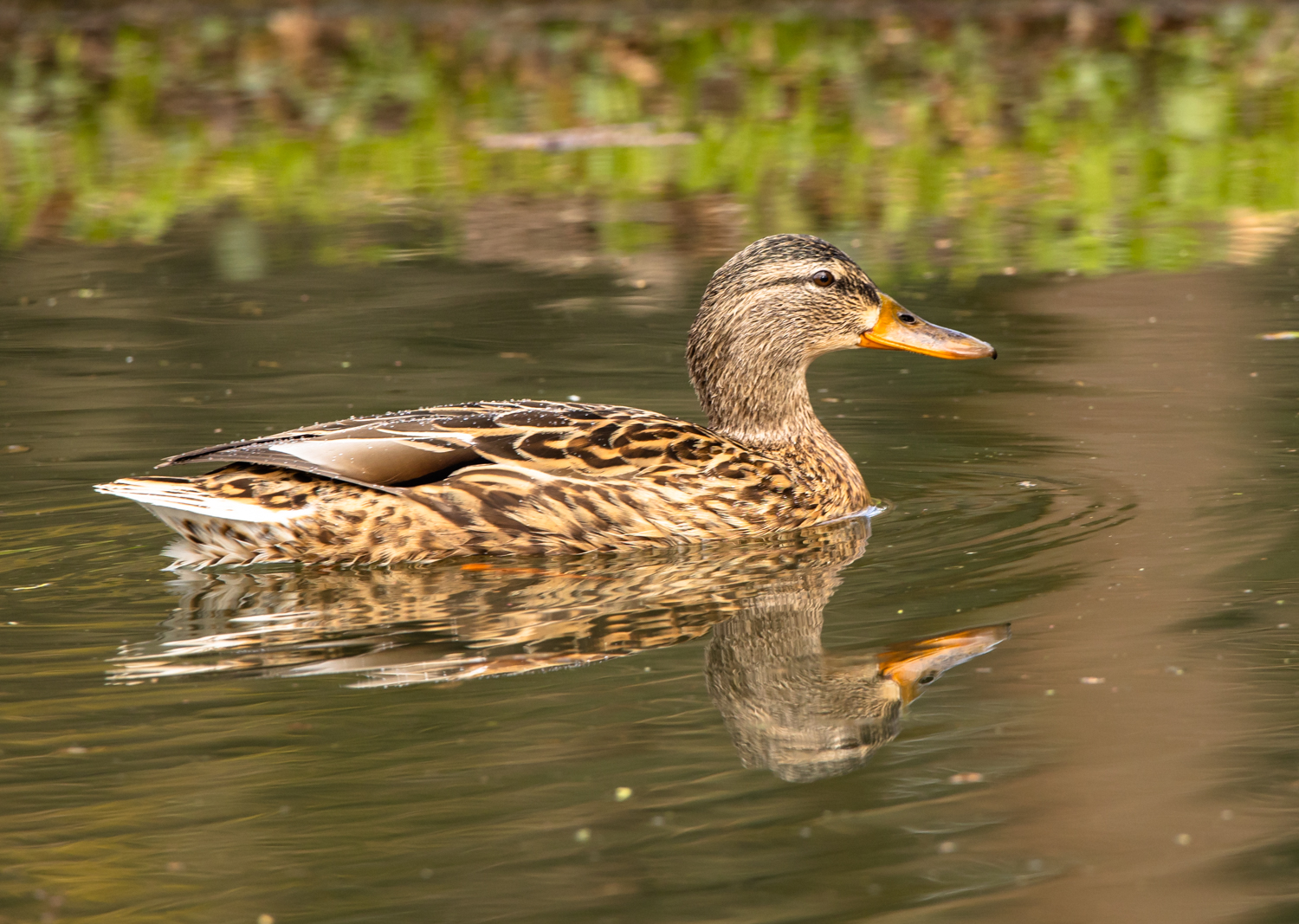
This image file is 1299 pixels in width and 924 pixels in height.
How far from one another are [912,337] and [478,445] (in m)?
2.02

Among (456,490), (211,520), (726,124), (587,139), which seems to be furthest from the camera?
(726,124)

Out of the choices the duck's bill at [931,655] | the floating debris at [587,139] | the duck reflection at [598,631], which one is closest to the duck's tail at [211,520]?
the duck reflection at [598,631]

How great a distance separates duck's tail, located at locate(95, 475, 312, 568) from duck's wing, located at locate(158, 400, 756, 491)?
0.12 meters

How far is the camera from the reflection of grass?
13.9 m

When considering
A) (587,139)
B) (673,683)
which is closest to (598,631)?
(673,683)

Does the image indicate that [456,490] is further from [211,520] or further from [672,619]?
[672,619]

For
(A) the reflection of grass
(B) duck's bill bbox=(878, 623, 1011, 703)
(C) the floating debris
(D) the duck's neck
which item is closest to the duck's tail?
(D) the duck's neck

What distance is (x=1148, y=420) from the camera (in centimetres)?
852

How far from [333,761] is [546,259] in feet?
27.2

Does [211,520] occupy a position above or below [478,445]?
below

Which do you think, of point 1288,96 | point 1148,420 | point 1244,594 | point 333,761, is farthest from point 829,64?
point 333,761

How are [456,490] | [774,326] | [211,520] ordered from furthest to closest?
[774,326], [456,490], [211,520]

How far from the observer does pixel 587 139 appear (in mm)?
16828

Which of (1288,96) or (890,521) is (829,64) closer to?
(1288,96)
